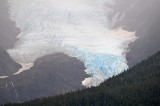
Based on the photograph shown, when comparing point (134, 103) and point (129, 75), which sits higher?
point (129, 75)

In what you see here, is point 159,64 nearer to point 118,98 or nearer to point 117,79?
point 117,79

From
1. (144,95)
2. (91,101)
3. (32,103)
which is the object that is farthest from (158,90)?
(32,103)

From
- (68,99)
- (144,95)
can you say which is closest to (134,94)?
(144,95)

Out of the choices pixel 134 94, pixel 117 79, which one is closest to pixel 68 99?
pixel 134 94

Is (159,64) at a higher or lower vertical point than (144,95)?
higher

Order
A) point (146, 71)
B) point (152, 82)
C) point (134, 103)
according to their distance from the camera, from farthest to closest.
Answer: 1. point (146, 71)
2. point (152, 82)
3. point (134, 103)

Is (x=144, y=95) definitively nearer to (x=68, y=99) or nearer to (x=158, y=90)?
(x=158, y=90)

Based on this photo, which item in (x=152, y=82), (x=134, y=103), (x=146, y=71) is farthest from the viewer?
(x=146, y=71)

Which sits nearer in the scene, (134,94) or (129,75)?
(134,94)

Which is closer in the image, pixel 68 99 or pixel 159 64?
pixel 68 99
